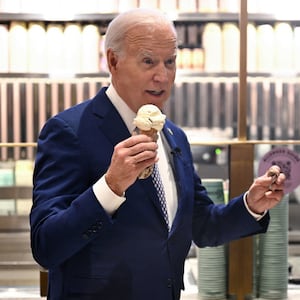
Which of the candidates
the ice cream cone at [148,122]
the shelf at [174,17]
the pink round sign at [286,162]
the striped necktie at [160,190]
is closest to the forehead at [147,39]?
the ice cream cone at [148,122]

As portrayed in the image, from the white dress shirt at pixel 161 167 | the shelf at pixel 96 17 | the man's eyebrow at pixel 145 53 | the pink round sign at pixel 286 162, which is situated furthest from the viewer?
the shelf at pixel 96 17

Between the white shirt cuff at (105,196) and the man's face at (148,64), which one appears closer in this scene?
the white shirt cuff at (105,196)

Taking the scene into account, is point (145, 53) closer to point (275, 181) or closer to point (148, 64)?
point (148, 64)

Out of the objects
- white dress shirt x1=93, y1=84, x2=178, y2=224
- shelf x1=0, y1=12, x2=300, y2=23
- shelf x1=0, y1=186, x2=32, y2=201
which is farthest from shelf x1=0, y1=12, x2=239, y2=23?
white dress shirt x1=93, y1=84, x2=178, y2=224

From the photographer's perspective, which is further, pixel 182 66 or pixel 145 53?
pixel 182 66

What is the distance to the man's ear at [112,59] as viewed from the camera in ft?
4.98

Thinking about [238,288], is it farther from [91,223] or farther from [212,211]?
[91,223]

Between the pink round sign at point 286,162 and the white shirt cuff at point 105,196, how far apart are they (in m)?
0.82

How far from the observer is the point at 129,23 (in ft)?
4.86

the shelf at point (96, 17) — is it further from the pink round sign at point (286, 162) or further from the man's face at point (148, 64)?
the man's face at point (148, 64)

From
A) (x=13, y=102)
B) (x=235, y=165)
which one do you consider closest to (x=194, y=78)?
(x=13, y=102)

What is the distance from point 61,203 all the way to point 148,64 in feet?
1.20

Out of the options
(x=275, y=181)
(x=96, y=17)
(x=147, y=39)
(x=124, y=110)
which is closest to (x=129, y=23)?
(x=147, y=39)

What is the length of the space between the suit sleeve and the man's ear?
175mm
